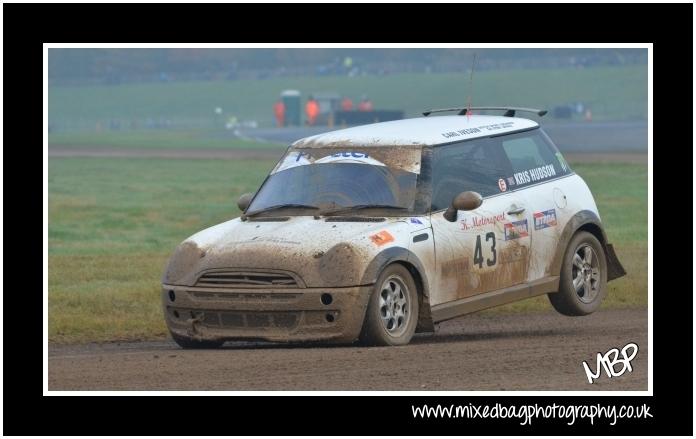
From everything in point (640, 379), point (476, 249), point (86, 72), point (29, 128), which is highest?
point (86, 72)

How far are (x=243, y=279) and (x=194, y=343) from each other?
92cm

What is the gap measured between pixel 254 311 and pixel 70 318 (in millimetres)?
4044

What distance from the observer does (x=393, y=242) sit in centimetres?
1174

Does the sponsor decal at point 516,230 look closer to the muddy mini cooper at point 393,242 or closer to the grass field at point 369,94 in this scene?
the muddy mini cooper at point 393,242

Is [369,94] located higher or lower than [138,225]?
higher

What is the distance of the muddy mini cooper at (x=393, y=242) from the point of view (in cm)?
1150

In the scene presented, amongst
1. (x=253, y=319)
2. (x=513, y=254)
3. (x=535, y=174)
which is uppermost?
(x=535, y=174)

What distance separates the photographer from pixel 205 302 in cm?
1184

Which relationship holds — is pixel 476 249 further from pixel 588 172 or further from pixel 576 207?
pixel 588 172

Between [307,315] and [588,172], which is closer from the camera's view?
[307,315]

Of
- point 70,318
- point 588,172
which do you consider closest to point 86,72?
point 588,172

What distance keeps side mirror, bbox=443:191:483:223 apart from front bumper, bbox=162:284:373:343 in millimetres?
1345

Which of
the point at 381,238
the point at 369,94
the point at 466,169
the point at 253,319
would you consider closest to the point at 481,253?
the point at 466,169

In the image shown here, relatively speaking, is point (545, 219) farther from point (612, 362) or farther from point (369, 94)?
point (369, 94)
